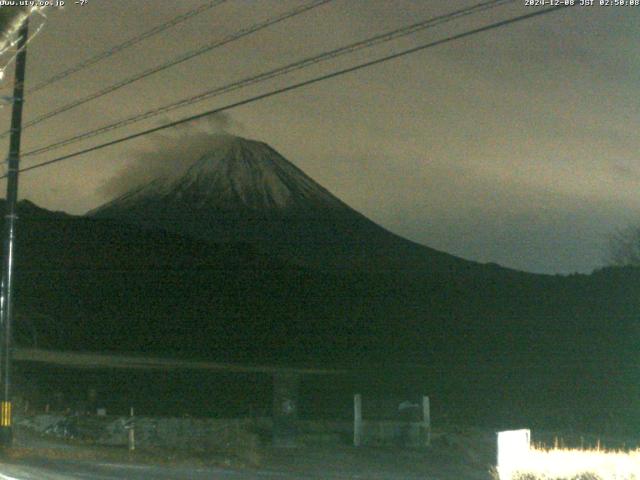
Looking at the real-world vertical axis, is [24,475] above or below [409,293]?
below

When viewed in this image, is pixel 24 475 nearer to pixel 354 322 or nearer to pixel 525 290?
pixel 354 322

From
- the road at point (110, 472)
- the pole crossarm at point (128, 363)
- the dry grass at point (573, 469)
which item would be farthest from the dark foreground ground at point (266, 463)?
the pole crossarm at point (128, 363)

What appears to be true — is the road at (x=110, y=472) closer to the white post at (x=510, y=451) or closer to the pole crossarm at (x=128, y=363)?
the white post at (x=510, y=451)

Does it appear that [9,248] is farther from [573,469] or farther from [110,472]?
[573,469]

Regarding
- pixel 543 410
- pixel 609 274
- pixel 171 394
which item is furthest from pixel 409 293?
pixel 543 410

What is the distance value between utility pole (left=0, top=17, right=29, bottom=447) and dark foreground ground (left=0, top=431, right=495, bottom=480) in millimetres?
938

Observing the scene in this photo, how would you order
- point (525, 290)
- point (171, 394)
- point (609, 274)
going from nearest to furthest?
point (171, 394) < point (609, 274) < point (525, 290)

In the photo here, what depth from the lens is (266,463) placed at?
1948 centimetres

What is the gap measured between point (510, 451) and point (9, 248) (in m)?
11.2

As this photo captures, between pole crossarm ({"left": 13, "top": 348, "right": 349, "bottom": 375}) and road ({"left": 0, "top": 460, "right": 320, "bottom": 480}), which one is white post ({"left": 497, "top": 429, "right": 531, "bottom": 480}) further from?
pole crossarm ({"left": 13, "top": 348, "right": 349, "bottom": 375})

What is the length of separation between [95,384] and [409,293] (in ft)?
238

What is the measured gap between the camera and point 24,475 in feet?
42.5

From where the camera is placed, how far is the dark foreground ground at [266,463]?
14141 mm

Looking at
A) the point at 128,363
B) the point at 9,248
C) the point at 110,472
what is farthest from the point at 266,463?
the point at 128,363
